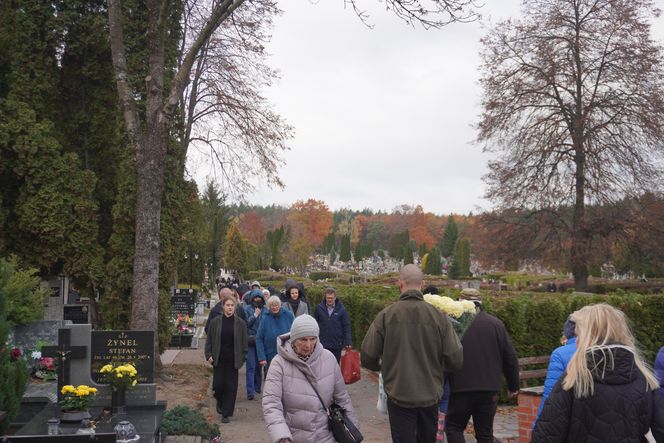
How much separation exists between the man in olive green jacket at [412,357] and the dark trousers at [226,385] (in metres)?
4.63

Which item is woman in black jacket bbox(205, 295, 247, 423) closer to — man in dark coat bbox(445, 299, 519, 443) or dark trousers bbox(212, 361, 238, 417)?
dark trousers bbox(212, 361, 238, 417)

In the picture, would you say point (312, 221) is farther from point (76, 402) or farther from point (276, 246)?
point (76, 402)

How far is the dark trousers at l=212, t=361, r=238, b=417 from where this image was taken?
927cm

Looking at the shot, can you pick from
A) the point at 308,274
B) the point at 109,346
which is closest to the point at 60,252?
the point at 109,346

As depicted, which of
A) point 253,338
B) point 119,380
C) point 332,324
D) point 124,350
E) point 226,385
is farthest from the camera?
point 253,338

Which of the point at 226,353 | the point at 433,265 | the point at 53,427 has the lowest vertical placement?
the point at 53,427

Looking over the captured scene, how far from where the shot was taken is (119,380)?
786cm

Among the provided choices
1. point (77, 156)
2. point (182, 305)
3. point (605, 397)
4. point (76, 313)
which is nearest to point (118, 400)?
point (605, 397)

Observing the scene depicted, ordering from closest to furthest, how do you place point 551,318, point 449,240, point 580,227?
point 551,318 → point 580,227 → point 449,240

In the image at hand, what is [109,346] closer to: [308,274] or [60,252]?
[60,252]

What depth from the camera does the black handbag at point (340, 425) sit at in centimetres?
429

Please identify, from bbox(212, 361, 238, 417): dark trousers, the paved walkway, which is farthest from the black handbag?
bbox(212, 361, 238, 417): dark trousers

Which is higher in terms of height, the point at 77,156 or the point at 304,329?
the point at 77,156

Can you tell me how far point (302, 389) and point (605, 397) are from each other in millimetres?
1942
